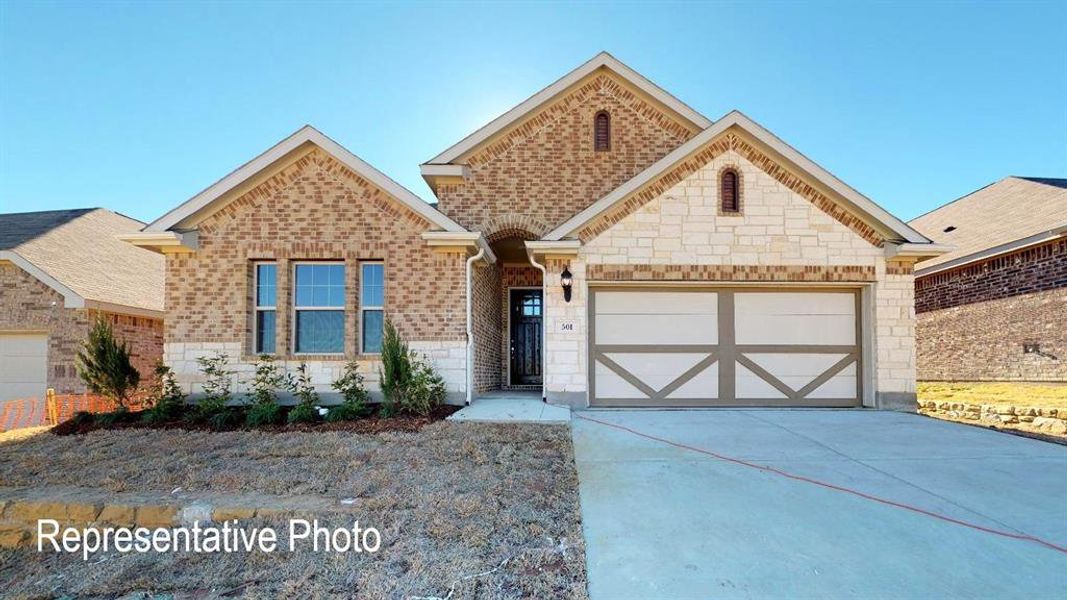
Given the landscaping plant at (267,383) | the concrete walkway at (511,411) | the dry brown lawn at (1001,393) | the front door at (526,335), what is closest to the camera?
the concrete walkway at (511,411)

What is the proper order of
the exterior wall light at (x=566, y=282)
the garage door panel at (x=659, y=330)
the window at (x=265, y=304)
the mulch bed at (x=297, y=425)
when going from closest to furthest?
the mulch bed at (x=297, y=425)
the exterior wall light at (x=566, y=282)
the window at (x=265, y=304)
the garage door panel at (x=659, y=330)

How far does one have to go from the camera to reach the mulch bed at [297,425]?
7953 mm

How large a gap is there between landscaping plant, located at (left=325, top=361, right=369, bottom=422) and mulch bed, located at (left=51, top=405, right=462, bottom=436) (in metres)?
0.19

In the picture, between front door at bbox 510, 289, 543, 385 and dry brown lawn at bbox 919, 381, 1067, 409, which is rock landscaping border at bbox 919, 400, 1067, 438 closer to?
dry brown lawn at bbox 919, 381, 1067, 409

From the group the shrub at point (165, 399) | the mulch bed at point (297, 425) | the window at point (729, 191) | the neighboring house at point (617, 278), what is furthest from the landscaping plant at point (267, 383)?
the window at point (729, 191)

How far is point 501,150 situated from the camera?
11.9 meters

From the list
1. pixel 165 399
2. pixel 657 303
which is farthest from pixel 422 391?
pixel 657 303

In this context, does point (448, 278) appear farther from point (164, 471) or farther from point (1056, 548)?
point (1056, 548)

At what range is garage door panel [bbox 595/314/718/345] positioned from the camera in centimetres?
1004

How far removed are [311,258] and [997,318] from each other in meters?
15.6

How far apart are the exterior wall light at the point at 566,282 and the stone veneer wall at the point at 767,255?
0.11 m

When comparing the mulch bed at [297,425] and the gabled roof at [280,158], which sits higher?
the gabled roof at [280,158]

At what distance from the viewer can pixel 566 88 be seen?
39.0ft

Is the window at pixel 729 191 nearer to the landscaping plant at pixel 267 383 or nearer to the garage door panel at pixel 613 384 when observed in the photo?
the garage door panel at pixel 613 384
